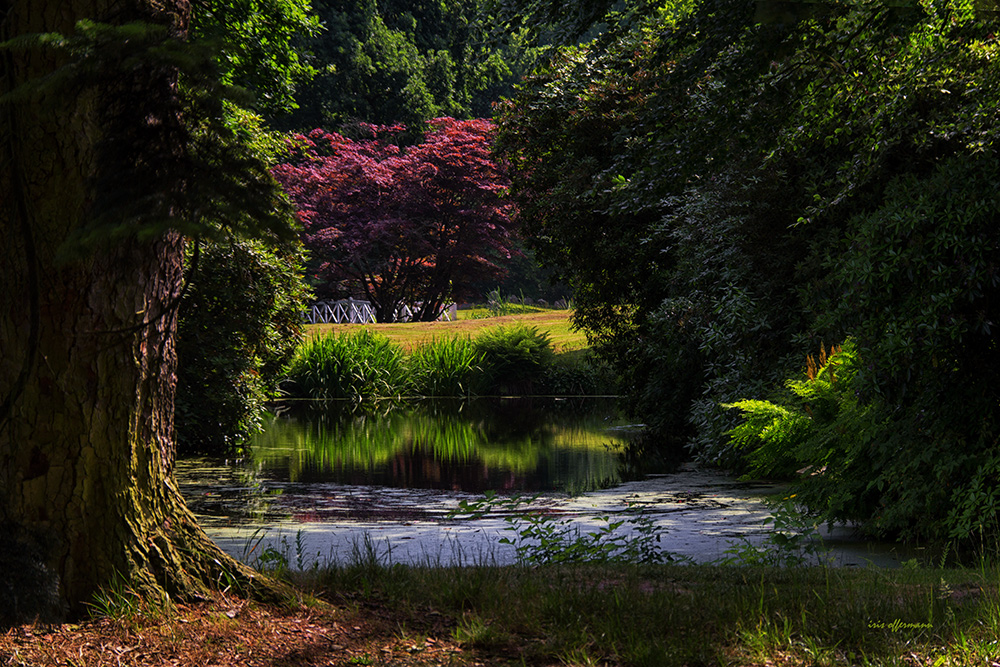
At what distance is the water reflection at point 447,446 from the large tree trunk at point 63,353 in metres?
5.96

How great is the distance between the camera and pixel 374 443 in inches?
515

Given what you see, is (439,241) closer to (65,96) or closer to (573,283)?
(573,283)

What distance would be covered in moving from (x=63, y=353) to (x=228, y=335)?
25.1 ft

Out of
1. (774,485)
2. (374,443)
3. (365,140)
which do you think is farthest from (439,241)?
(774,485)

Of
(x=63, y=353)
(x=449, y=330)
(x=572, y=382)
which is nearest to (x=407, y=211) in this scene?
(x=449, y=330)

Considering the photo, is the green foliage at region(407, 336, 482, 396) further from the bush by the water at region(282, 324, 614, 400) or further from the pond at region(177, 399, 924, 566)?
the pond at region(177, 399, 924, 566)

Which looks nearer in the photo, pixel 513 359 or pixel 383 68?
pixel 513 359

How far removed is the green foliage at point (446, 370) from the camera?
826 inches

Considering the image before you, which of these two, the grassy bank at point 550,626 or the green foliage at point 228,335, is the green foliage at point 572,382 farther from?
the grassy bank at point 550,626

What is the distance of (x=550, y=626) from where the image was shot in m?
3.71

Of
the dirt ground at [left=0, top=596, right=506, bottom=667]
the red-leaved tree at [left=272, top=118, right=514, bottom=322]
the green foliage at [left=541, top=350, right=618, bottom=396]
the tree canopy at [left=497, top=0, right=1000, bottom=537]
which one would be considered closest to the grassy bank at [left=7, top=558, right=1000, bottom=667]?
the dirt ground at [left=0, top=596, right=506, bottom=667]

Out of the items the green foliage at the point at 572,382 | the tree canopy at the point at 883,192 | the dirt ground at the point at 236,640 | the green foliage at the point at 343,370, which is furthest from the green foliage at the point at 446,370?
the dirt ground at the point at 236,640

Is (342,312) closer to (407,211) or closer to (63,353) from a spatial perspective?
(407,211)

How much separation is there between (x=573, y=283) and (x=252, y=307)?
20.8ft
